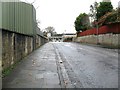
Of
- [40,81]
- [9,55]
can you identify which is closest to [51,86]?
[40,81]

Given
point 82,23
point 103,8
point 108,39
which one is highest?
point 103,8

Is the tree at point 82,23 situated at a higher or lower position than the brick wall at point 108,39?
higher

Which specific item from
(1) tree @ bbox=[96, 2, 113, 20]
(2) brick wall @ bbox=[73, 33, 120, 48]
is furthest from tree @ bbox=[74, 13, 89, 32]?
(2) brick wall @ bbox=[73, 33, 120, 48]

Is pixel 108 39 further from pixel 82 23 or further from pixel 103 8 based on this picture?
pixel 82 23

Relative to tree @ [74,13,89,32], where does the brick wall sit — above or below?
below

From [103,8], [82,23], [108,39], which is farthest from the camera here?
[82,23]

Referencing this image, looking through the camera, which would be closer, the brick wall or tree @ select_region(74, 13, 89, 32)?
the brick wall

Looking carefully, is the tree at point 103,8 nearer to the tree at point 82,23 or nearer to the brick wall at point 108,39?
the brick wall at point 108,39

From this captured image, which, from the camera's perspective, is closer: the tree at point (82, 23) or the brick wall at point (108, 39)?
the brick wall at point (108, 39)

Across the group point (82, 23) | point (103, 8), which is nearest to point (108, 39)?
point (103, 8)

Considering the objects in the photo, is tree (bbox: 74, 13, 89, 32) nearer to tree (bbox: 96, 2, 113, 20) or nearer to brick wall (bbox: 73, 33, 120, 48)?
tree (bbox: 96, 2, 113, 20)

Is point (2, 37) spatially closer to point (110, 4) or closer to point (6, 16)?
point (6, 16)

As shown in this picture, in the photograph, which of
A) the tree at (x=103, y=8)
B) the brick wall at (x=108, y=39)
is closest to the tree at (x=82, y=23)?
the tree at (x=103, y=8)

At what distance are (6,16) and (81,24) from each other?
77455mm
